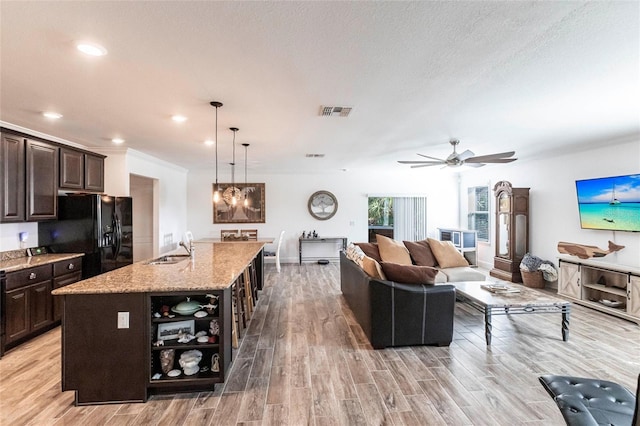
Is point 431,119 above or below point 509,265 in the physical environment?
above

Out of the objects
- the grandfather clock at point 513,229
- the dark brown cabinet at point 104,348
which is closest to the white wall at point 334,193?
the grandfather clock at point 513,229

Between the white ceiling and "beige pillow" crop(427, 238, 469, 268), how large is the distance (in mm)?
1983

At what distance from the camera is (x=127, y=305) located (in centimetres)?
233

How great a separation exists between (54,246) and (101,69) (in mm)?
3076

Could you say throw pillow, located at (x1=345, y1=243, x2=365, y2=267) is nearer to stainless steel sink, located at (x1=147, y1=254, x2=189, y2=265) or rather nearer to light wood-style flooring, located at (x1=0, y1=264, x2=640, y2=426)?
light wood-style flooring, located at (x1=0, y1=264, x2=640, y2=426)

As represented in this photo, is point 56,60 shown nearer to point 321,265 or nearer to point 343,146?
point 343,146

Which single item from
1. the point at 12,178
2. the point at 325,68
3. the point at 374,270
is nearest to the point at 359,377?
the point at 374,270

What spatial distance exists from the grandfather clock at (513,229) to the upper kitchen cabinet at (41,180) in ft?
24.4

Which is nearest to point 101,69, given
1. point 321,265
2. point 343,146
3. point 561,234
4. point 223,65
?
point 223,65

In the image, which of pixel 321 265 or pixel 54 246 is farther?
pixel 321 265

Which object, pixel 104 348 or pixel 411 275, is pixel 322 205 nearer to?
pixel 411 275

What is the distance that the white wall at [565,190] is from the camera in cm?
444

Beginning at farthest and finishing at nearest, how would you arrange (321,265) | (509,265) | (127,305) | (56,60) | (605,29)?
(321,265), (509,265), (127,305), (56,60), (605,29)

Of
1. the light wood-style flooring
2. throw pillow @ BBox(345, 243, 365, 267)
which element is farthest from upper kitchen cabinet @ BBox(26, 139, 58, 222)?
throw pillow @ BBox(345, 243, 365, 267)
